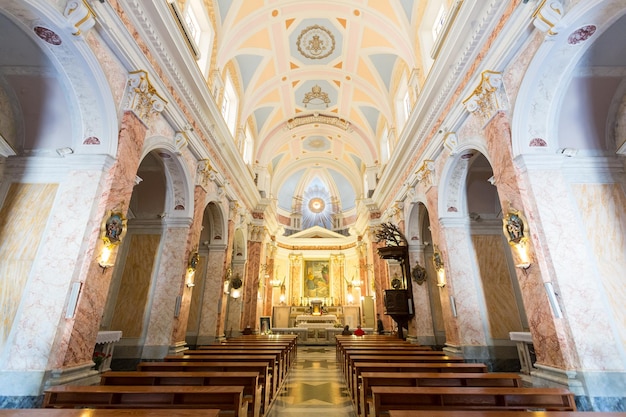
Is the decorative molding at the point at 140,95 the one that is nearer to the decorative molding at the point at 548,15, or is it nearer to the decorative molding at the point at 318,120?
the decorative molding at the point at 548,15

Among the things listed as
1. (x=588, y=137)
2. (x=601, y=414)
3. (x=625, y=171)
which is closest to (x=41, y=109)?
(x=601, y=414)

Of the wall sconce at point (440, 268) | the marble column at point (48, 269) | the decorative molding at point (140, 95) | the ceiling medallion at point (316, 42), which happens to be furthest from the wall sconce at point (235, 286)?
the ceiling medallion at point (316, 42)

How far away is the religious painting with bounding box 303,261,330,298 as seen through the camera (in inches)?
882

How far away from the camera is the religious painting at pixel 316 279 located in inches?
882

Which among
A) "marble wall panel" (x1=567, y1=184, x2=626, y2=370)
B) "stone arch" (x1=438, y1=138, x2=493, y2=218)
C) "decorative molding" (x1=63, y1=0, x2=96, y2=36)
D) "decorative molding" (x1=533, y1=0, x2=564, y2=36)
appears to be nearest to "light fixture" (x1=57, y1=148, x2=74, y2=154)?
"decorative molding" (x1=63, y1=0, x2=96, y2=36)

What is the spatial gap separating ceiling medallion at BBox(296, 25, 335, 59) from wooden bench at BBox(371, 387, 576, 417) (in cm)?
1236

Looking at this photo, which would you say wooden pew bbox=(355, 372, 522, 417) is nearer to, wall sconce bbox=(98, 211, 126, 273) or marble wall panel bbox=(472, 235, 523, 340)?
Result: marble wall panel bbox=(472, 235, 523, 340)

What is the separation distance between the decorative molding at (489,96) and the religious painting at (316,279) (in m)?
18.4

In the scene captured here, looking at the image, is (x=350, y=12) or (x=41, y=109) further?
(x=350, y=12)

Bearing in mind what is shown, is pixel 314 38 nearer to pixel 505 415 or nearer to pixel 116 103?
pixel 116 103

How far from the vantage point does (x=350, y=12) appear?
1073cm

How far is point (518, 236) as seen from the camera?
15.8 ft

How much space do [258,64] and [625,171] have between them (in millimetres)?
11481

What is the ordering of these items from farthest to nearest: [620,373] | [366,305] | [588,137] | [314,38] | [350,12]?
[366,305] < [314,38] < [350,12] < [588,137] < [620,373]
